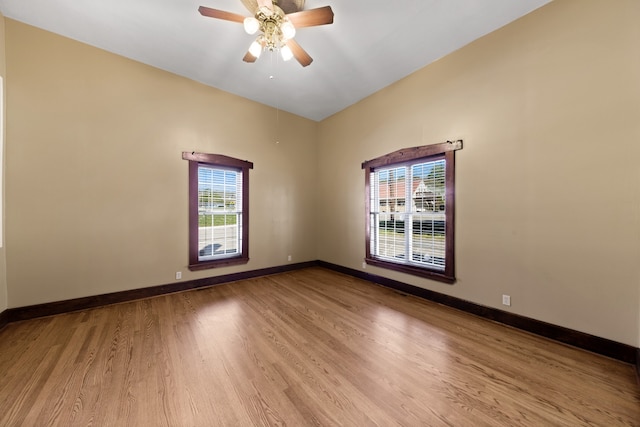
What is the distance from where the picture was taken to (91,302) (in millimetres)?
3021

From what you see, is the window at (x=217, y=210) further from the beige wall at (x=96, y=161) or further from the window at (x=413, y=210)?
the window at (x=413, y=210)

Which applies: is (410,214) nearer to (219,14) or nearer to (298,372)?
(298,372)

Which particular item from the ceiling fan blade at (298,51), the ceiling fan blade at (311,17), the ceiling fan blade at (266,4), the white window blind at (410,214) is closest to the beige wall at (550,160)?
the white window blind at (410,214)

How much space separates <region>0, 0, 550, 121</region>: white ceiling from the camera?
94.9 inches

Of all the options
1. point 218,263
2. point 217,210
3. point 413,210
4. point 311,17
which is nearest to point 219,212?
point 217,210

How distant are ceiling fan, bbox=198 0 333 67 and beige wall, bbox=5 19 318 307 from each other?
1.97 m

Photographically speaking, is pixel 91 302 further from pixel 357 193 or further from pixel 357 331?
pixel 357 193

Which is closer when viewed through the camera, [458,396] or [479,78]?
[458,396]

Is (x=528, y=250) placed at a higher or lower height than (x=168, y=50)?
lower

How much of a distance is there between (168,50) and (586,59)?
4.72m

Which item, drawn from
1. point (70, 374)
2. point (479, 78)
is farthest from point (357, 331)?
point (479, 78)

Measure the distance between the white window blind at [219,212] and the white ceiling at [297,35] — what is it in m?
1.58

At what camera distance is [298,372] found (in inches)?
72.3

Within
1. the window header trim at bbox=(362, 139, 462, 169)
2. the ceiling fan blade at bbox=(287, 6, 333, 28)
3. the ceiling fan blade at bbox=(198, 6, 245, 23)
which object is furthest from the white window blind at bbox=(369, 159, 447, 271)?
the ceiling fan blade at bbox=(198, 6, 245, 23)
